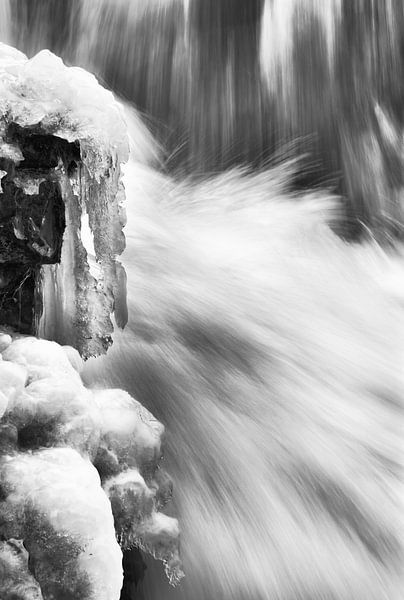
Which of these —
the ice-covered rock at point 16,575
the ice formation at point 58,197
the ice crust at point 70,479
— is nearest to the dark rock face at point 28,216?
the ice formation at point 58,197

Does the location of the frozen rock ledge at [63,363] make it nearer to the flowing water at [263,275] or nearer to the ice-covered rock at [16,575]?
the ice-covered rock at [16,575]

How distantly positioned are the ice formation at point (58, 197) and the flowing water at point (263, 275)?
1.07 metres

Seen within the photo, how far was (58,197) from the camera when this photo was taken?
2873 millimetres

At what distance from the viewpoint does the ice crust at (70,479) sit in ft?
6.48

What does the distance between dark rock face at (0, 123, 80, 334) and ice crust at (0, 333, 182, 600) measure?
0.27 m

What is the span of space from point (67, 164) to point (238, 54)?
6.30m

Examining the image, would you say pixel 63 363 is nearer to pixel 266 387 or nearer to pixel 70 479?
pixel 70 479

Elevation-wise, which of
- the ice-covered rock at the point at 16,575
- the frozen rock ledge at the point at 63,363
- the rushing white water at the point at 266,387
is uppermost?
the frozen rock ledge at the point at 63,363

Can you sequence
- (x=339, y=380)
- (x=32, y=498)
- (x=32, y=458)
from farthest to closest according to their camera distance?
(x=339, y=380) → (x=32, y=458) → (x=32, y=498)

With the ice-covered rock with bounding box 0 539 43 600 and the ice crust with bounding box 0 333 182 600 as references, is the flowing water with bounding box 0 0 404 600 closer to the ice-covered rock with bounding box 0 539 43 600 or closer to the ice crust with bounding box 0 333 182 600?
the ice crust with bounding box 0 333 182 600

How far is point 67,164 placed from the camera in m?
2.78

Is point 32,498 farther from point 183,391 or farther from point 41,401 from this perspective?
point 183,391

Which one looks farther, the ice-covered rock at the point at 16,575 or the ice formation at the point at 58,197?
the ice formation at the point at 58,197

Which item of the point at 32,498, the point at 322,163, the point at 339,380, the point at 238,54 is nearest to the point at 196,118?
the point at 238,54
